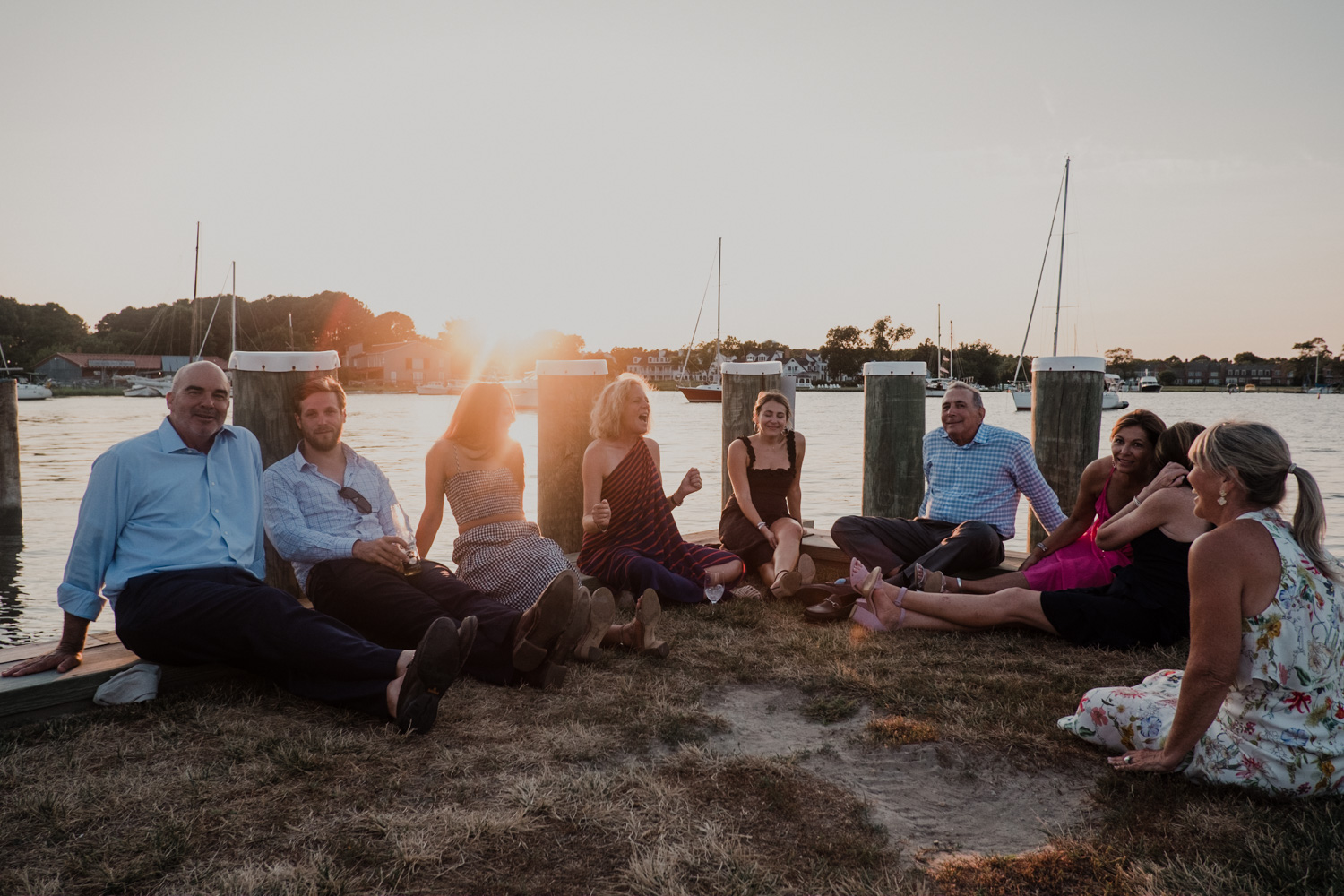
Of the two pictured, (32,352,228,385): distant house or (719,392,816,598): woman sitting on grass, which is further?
(32,352,228,385): distant house

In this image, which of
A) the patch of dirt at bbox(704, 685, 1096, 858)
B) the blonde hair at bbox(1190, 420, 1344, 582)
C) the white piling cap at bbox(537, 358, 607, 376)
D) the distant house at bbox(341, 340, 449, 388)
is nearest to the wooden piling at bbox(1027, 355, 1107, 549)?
the white piling cap at bbox(537, 358, 607, 376)

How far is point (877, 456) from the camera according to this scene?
686cm

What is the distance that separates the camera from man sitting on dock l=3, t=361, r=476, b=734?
3418mm

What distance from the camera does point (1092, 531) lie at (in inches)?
198

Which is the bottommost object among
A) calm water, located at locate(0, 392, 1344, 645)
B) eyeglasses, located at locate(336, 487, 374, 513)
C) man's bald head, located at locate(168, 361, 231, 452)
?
calm water, located at locate(0, 392, 1344, 645)

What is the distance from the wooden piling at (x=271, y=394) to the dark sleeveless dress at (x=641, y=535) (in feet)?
6.27

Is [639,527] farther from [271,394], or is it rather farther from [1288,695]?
[1288,695]

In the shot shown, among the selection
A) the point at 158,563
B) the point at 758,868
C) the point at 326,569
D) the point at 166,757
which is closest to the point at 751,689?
the point at 758,868

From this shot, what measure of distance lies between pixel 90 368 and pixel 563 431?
87998 millimetres

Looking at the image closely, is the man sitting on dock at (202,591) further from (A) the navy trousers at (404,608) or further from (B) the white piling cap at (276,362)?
(B) the white piling cap at (276,362)

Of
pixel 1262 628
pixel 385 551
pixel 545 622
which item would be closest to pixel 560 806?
pixel 545 622

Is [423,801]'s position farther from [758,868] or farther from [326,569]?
[326,569]

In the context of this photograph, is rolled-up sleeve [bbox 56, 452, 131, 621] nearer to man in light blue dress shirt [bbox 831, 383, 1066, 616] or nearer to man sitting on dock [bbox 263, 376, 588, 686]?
man sitting on dock [bbox 263, 376, 588, 686]

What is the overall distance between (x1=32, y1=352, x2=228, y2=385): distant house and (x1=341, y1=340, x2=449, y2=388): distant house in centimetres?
1674
